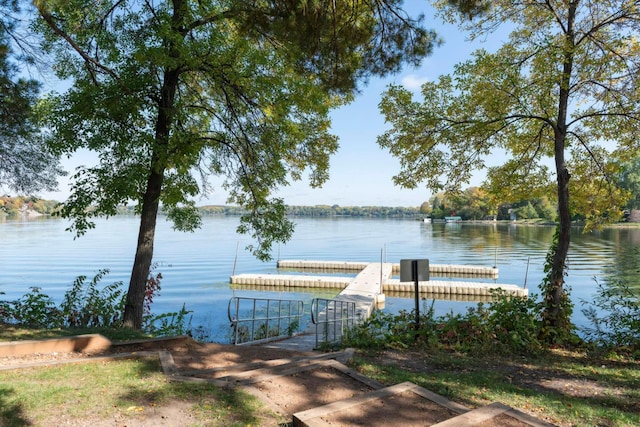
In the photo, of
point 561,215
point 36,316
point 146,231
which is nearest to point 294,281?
point 36,316

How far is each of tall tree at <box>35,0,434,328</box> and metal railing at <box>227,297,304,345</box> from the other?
11.3 feet

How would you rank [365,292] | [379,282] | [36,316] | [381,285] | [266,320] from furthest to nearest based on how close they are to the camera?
[379,282], [381,285], [365,292], [266,320], [36,316]

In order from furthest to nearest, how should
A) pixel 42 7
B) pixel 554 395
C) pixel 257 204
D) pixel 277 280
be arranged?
pixel 277 280 < pixel 257 204 < pixel 42 7 < pixel 554 395

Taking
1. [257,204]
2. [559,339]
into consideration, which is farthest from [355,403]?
[257,204]

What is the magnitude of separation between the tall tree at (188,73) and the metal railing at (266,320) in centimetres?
343

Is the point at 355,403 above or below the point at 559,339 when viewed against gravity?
above

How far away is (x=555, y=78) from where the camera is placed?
6492 mm

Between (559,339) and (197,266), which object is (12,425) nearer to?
(559,339)

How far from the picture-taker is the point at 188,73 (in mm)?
8391

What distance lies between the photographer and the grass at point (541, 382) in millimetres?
3594

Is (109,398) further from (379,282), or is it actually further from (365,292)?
(379,282)

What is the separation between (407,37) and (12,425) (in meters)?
6.56

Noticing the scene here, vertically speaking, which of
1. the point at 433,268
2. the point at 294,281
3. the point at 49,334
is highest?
the point at 49,334

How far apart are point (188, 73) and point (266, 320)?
5756 millimetres
